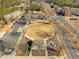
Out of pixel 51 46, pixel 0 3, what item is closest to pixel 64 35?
pixel 51 46

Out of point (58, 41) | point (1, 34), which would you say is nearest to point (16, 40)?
point (1, 34)

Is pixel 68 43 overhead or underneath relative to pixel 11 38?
underneath

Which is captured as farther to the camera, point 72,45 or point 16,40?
point 16,40

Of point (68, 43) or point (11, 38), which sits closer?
point (68, 43)

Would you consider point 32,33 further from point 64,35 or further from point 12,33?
point 64,35

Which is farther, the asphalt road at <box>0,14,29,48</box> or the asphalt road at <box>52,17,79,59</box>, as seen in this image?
the asphalt road at <box>0,14,29,48</box>

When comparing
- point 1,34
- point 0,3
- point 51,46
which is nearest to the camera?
point 51,46

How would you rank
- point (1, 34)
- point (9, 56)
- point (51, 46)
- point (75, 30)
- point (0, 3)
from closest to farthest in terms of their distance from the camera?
point (9, 56) < point (51, 46) < point (1, 34) < point (75, 30) < point (0, 3)

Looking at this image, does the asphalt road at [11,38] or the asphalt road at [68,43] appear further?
the asphalt road at [11,38]

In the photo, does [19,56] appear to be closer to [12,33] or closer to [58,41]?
[58,41]

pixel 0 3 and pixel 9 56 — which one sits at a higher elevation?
pixel 9 56
